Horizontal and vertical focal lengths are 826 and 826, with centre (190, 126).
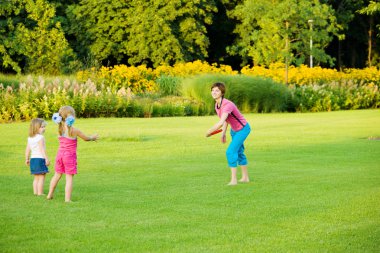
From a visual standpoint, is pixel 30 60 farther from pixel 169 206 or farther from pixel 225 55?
pixel 169 206

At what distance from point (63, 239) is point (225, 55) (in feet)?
166

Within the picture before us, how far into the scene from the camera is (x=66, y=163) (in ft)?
30.0

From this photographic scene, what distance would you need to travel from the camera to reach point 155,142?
16.0 meters

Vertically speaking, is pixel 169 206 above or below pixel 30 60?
below

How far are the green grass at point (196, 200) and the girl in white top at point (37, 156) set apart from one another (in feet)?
0.69

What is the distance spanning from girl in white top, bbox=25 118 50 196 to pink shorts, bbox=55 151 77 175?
0.48 meters

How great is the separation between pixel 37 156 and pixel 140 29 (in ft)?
124

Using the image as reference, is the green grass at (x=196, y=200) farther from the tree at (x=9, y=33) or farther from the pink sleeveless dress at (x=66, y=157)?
the tree at (x=9, y=33)

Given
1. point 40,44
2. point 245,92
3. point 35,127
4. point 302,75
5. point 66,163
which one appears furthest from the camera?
point 40,44

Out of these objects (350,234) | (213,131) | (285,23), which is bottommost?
(350,234)

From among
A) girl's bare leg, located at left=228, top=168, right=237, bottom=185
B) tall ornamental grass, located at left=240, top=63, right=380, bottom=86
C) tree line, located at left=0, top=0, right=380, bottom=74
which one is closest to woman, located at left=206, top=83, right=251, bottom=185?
girl's bare leg, located at left=228, top=168, right=237, bottom=185

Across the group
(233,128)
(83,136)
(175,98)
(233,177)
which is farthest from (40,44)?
(83,136)

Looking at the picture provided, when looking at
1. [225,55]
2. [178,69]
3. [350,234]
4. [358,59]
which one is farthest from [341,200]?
[358,59]

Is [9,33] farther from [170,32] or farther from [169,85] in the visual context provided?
[169,85]
